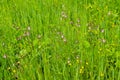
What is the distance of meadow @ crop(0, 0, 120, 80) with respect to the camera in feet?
6.92

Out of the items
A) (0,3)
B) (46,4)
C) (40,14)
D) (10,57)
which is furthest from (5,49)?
(0,3)

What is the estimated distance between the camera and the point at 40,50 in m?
2.37

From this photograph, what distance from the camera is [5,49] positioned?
97.7 inches

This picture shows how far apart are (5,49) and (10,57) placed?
183 mm

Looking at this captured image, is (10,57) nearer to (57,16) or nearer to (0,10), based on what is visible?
(57,16)

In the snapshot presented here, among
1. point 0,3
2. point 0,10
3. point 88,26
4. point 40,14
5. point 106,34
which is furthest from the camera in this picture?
point 0,3

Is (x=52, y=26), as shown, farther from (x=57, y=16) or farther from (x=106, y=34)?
(x=106, y=34)

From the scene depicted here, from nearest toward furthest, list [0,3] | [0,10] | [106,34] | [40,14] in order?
1. [106,34]
2. [40,14]
3. [0,10]
4. [0,3]

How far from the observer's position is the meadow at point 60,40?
2.11m

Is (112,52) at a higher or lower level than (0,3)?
lower

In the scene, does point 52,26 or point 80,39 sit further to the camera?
point 52,26

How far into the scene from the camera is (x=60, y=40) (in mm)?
2367

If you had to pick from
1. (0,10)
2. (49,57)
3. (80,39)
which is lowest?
(49,57)

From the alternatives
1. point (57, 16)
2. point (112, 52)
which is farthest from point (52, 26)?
point (112, 52)
